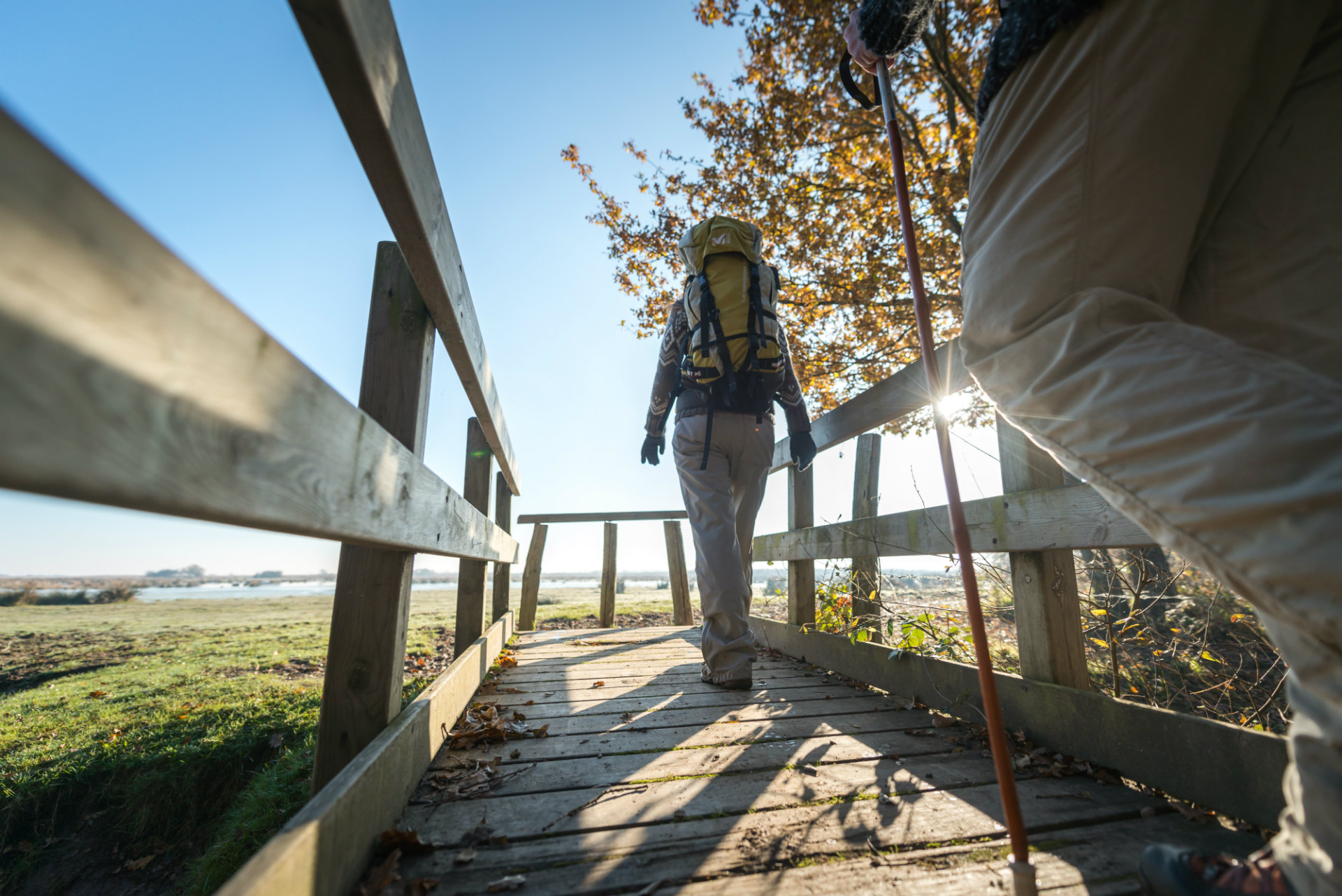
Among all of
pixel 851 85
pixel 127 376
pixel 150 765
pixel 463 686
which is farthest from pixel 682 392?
pixel 150 765

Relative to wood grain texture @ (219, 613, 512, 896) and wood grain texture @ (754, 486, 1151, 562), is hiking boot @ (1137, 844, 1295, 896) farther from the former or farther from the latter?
wood grain texture @ (219, 613, 512, 896)

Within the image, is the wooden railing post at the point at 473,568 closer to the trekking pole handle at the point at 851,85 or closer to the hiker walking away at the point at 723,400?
the hiker walking away at the point at 723,400

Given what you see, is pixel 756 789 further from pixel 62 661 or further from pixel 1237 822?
pixel 62 661

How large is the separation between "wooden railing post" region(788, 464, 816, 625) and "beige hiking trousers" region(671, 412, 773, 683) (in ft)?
2.37

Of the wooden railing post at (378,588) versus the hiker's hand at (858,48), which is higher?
the hiker's hand at (858,48)

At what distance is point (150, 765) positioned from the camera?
123 inches

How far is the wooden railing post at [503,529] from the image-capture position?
495 centimetres

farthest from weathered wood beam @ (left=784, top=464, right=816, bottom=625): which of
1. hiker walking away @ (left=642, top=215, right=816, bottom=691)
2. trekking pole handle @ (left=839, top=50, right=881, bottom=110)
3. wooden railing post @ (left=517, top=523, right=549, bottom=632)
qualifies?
wooden railing post @ (left=517, top=523, right=549, bottom=632)

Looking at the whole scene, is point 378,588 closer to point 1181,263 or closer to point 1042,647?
point 1181,263

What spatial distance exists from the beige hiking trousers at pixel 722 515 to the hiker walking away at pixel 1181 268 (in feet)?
6.27

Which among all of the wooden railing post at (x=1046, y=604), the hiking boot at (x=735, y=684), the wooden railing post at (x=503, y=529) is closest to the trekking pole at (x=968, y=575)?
the wooden railing post at (x=1046, y=604)

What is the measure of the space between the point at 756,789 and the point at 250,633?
30.6 feet

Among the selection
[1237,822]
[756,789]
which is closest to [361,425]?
[756,789]

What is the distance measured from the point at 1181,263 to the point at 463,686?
2598 millimetres
